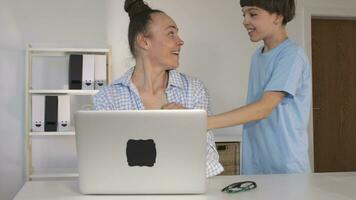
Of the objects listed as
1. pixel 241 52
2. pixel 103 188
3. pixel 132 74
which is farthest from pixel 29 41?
pixel 103 188

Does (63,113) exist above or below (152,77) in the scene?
below

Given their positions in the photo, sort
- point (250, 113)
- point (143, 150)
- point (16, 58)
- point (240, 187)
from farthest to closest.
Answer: point (16, 58) < point (250, 113) < point (240, 187) < point (143, 150)

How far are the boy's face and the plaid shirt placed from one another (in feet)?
0.96

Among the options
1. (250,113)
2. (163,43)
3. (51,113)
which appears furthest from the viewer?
(51,113)

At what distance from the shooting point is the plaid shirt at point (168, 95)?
4.91 feet

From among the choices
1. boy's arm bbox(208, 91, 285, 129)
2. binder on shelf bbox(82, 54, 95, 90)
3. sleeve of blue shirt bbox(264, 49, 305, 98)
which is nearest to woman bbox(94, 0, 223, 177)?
boy's arm bbox(208, 91, 285, 129)

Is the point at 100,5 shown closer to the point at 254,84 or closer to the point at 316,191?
the point at 254,84

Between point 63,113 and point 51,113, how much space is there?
9cm

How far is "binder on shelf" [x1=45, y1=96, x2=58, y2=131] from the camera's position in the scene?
3.11 m

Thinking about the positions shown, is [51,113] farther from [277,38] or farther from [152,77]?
[277,38]

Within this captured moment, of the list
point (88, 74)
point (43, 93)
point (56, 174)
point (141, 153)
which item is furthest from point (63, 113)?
point (141, 153)

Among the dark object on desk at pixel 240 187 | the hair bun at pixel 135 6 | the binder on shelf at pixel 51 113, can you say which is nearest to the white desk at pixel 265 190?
the dark object on desk at pixel 240 187

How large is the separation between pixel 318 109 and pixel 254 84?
252cm

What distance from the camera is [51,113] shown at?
3.11 m
